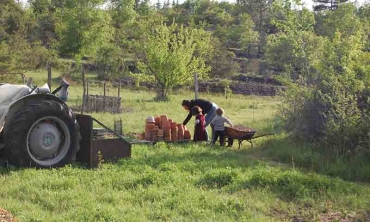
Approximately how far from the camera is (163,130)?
35.0ft

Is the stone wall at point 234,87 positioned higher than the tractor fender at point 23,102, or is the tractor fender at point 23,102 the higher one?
the tractor fender at point 23,102

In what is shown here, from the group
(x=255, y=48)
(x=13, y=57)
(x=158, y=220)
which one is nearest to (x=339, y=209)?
(x=158, y=220)

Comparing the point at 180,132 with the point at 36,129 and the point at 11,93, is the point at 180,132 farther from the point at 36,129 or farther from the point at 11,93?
the point at 11,93

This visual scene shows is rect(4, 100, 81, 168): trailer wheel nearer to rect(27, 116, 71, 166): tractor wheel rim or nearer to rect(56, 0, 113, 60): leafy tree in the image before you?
rect(27, 116, 71, 166): tractor wheel rim

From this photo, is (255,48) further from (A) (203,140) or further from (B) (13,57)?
(A) (203,140)

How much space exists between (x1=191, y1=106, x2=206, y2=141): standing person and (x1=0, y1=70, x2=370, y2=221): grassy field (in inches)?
81.2

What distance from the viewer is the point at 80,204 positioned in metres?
5.74

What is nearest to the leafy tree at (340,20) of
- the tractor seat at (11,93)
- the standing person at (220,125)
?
the standing person at (220,125)

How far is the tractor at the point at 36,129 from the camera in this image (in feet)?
23.7

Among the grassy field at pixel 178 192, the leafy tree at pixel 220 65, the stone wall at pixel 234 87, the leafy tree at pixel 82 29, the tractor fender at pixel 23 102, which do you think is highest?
the leafy tree at pixel 82 29

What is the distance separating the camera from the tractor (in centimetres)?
723

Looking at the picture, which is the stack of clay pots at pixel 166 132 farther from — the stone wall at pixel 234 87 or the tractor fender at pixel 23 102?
the stone wall at pixel 234 87

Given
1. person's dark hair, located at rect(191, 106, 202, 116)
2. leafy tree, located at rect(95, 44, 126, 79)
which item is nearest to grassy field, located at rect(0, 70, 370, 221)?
person's dark hair, located at rect(191, 106, 202, 116)

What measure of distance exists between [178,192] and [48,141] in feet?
8.58
